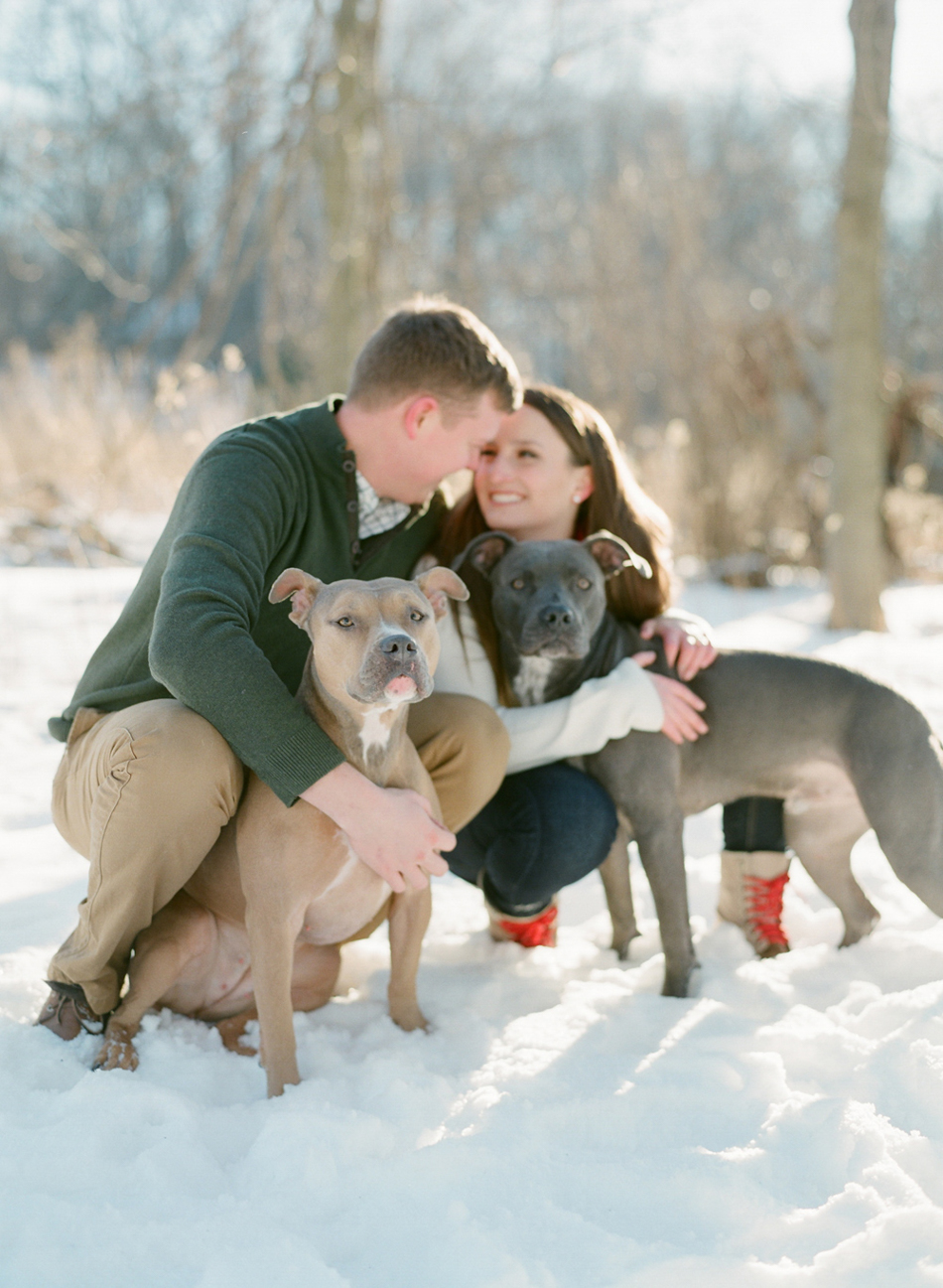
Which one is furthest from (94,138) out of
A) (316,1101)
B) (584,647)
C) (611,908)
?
(316,1101)

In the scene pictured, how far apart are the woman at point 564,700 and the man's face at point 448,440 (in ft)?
0.89

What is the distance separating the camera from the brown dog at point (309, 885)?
2314mm

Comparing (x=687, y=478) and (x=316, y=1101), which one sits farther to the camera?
(x=687, y=478)

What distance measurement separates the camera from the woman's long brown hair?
3381 mm

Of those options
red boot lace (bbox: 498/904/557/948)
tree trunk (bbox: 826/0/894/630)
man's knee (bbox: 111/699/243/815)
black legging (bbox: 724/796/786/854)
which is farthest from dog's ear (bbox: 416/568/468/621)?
tree trunk (bbox: 826/0/894/630)

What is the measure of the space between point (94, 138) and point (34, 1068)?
602 cm

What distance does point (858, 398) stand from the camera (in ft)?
24.7

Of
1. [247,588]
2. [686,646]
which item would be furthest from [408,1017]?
[686,646]

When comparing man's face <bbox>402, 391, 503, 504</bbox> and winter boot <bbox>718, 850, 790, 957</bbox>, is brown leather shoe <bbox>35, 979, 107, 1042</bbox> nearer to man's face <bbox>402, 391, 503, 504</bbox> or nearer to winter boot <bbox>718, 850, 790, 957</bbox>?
man's face <bbox>402, 391, 503, 504</bbox>

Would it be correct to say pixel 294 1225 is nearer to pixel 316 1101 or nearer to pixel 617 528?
pixel 316 1101

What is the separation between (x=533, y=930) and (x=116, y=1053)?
1308mm

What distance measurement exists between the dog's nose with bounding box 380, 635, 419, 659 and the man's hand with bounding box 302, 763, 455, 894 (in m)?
0.29

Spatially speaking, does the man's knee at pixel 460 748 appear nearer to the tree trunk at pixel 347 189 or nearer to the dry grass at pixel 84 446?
the tree trunk at pixel 347 189

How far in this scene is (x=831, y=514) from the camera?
762 centimetres
